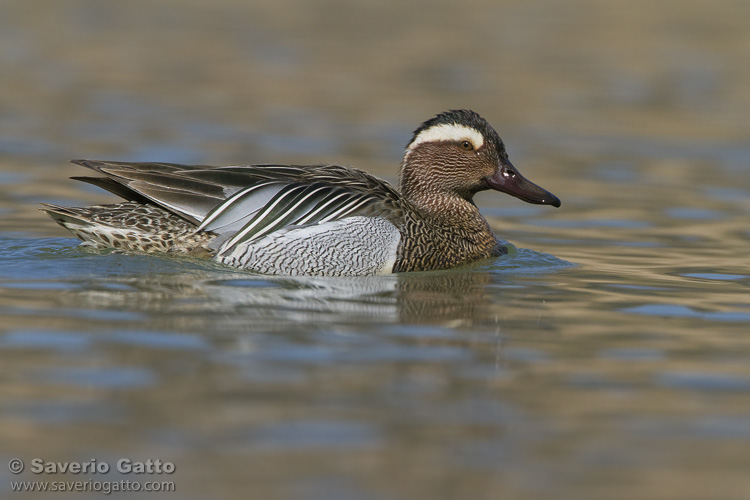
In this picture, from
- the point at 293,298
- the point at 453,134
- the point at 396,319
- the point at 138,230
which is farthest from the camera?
the point at 453,134

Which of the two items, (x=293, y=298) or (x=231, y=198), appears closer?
(x=293, y=298)

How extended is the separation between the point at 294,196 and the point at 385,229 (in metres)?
0.66

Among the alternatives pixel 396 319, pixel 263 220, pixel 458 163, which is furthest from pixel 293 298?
pixel 458 163

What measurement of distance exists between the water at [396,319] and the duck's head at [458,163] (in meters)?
0.56

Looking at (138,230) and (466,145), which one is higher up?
(466,145)

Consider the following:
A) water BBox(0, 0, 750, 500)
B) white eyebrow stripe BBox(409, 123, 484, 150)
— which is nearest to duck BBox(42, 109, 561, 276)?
water BBox(0, 0, 750, 500)

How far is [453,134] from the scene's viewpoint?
919 cm

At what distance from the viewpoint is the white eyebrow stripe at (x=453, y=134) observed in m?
9.16

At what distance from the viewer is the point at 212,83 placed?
1761 centimetres

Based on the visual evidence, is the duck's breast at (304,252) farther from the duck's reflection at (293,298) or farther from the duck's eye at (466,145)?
the duck's eye at (466,145)

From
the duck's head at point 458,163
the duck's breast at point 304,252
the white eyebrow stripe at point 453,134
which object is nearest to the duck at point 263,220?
the duck's breast at point 304,252

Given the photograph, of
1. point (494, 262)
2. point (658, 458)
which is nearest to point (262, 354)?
point (658, 458)

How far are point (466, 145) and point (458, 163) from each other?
15cm

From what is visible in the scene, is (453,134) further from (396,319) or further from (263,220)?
(396,319)
